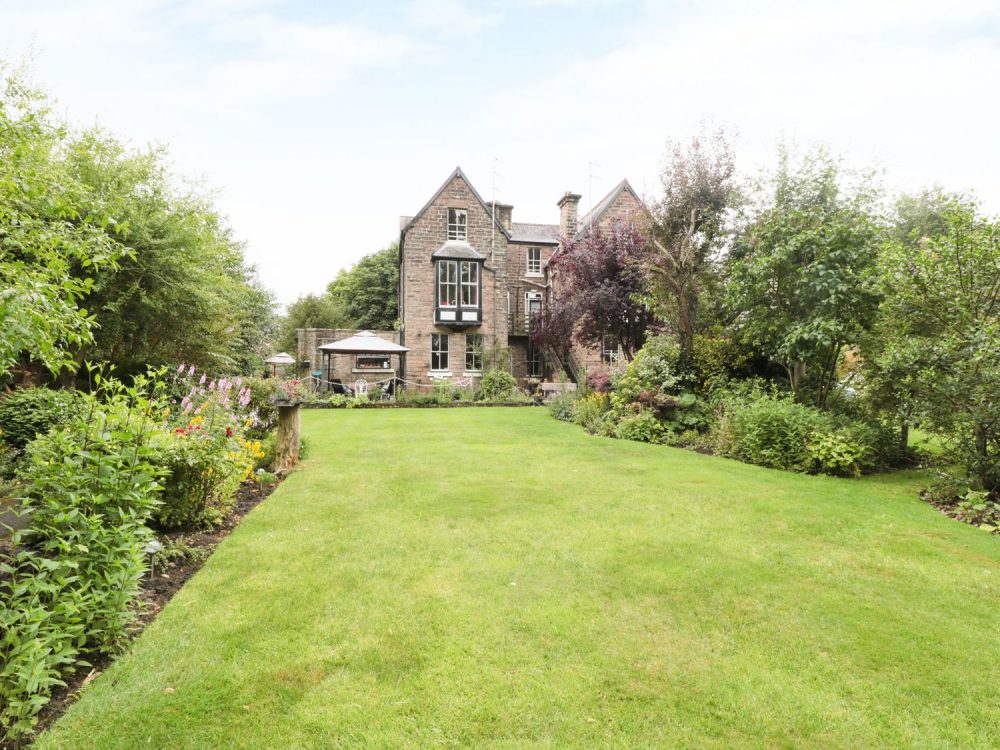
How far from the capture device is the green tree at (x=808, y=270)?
797 centimetres

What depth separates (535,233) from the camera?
2859 cm

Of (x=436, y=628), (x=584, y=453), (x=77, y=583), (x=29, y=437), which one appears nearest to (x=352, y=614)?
(x=436, y=628)

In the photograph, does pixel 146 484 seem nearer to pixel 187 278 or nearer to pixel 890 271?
pixel 890 271

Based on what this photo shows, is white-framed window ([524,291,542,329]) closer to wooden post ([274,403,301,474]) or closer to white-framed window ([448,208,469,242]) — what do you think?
white-framed window ([448,208,469,242])

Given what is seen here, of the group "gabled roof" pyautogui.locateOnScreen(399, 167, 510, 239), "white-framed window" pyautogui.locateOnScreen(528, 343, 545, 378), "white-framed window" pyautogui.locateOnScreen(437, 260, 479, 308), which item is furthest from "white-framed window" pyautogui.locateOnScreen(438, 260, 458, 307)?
"white-framed window" pyautogui.locateOnScreen(528, 343, 545, 378)

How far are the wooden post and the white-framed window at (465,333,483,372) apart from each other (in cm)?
1677

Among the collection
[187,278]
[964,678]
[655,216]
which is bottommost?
[964,678]

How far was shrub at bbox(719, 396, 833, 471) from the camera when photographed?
7.58 m

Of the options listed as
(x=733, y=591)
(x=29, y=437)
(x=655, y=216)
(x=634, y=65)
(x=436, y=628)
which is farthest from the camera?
(x=655, y=216)

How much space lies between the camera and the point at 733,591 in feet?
11.4

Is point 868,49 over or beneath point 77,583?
over

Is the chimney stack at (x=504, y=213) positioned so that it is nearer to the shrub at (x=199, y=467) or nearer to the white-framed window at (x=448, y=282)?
the white-framed window at (x=448, y=282)

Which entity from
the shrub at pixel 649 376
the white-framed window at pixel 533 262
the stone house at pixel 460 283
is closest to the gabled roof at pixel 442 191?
the stone house at pixel 460 283

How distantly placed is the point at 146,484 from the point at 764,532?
4.94m
